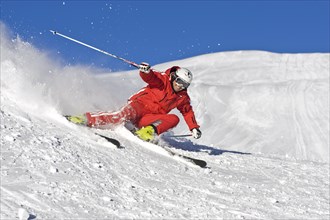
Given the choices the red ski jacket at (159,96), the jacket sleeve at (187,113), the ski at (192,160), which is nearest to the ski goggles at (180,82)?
the red ski jacket at (159,96)

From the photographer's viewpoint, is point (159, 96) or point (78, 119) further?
point (159, 96)

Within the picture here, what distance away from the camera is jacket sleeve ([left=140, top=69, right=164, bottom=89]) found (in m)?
7.32

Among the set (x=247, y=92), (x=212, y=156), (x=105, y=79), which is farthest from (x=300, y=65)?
(x=212, y=156)

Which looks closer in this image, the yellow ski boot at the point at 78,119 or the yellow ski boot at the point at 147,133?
the yellow ski boot at the point at 78,119

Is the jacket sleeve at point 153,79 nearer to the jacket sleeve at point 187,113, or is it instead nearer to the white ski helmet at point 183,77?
the white ski helmet at point 183,77

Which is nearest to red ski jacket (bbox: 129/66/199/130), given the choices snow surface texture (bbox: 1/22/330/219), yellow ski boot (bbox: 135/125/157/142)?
yellow ski boot (bbox: 135/125/157/142)

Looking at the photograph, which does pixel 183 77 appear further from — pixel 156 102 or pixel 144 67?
pixel 144 67

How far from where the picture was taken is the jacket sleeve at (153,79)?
7324 millimetres

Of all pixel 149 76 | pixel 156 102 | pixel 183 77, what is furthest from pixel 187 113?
pixel 149 76

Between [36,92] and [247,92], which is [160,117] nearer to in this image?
[36,92]

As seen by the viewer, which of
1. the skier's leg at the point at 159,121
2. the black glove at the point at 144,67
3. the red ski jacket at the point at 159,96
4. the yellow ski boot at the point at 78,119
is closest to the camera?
the yellow ski boot at the point at 78,119

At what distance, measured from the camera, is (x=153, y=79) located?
746 cm

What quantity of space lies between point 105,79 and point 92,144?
13.8 ft

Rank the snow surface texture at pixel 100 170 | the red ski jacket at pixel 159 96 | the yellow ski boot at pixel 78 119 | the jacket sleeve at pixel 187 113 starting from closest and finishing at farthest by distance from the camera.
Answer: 1. the snow surface texture at pixel 100 170
2. the yellow ski boot at pixel 78 119
3. the red ski jacket at pixel 159 96
4. the jacket sleeve at pixel 187 113
